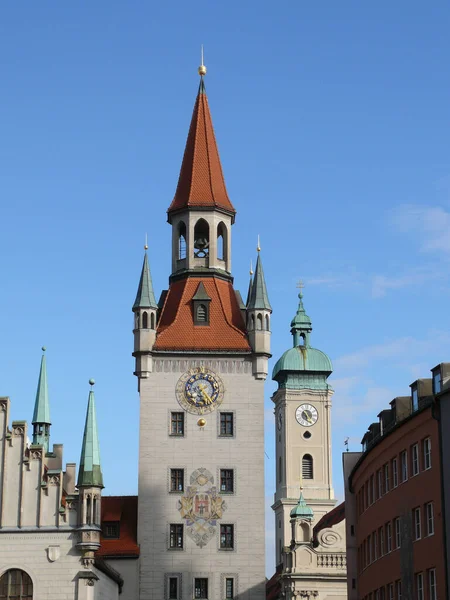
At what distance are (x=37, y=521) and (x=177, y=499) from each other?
11.1 m

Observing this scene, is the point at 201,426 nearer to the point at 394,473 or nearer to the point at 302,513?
the point at 302,513

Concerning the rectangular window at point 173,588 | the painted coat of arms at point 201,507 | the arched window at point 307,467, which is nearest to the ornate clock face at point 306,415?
the arched window at point 307,467

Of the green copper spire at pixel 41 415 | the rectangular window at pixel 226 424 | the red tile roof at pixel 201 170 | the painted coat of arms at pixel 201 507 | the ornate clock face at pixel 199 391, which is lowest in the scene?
the painted coat of arms at pixel 201 507

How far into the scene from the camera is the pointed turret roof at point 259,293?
7444cm

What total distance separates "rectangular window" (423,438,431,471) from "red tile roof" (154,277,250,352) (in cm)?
2798

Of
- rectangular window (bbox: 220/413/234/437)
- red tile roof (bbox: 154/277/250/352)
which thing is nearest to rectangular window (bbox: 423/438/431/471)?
rectangular window (bbox: 220/413/234/437)

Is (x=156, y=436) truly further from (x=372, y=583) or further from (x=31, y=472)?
(x=372, y=583)

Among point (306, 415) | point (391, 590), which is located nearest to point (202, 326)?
point (391, 590)

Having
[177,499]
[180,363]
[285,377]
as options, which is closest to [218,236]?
[180,363]

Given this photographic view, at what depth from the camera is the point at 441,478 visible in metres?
43.2

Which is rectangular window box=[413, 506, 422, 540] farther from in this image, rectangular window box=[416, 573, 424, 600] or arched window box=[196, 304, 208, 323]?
arched window box=[196, 304, 208, 323]

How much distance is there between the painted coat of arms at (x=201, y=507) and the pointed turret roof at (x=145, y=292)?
996cm

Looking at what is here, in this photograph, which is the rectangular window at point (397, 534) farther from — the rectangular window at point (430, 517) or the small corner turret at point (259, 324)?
the small corner turret at point (259, 324)

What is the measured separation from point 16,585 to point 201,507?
13.1 metres
